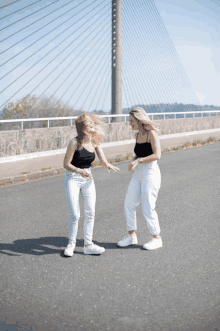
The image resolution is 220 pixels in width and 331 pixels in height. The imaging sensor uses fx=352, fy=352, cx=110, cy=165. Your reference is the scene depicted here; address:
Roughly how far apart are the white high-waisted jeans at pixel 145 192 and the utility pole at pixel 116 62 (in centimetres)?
944

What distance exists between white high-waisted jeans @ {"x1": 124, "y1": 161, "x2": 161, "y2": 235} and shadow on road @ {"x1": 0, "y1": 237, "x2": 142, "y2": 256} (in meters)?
Answer: 0.41

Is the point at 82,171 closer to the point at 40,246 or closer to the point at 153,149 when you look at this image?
the point at 153,149

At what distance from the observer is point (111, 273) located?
360 cm

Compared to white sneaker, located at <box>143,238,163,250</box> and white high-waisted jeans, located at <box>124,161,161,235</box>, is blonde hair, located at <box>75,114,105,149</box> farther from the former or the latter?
white sneaker, located at <box>143,238,163,250</box>

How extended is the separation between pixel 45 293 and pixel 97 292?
477 millimetres

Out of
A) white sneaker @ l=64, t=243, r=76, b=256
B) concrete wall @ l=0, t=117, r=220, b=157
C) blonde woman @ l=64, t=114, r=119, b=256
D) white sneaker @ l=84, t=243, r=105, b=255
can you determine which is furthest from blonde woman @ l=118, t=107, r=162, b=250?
concrete wall @ l=0, t=117, r=220, b=157

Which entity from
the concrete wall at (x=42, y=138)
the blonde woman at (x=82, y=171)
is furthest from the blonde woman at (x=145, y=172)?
the concrete wall at (x=42, y=138)

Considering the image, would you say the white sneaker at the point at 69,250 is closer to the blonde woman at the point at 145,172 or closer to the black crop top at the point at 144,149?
the blonde woman at the point at 145,172

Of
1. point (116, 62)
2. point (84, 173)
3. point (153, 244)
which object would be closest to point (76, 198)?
point (84, 173)

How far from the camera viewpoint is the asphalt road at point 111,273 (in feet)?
9.21

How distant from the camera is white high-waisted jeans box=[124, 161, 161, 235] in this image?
415 centimetres

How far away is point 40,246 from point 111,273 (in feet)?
3.95

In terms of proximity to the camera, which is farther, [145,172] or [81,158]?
[145,172]

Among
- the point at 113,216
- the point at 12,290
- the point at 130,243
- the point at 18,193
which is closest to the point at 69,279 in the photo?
the point at 12,290
